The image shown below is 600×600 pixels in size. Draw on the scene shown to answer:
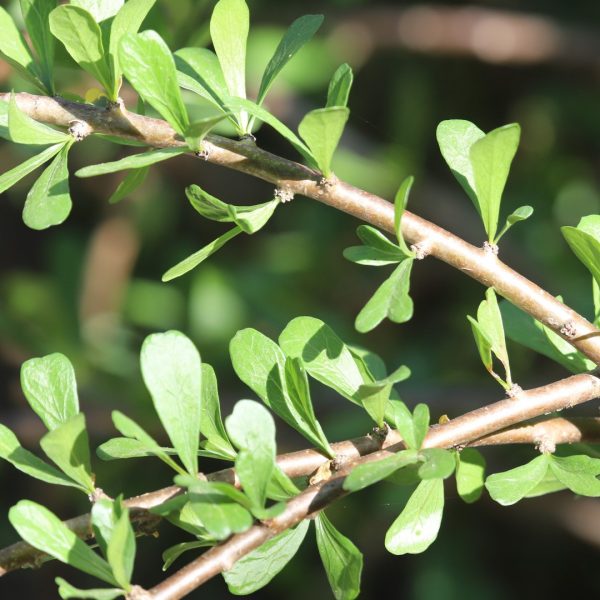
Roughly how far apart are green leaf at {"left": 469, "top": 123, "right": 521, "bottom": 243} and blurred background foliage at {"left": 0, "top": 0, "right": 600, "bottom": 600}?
80cm

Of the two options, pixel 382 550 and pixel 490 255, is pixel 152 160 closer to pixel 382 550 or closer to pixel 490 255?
pixel 490 255

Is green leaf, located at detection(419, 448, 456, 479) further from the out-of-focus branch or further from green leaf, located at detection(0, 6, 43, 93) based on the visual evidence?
the out-of-focus branch

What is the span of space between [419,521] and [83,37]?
0.32 metres

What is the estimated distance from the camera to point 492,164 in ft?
1.59

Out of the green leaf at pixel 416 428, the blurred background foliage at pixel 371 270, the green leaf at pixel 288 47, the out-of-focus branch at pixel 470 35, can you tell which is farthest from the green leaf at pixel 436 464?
the out-of-focus branch at pixel 470 35

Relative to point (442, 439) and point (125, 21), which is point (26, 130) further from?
point (442, 439)

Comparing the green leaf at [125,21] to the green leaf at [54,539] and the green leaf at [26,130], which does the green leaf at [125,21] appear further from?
the green leaf at [54,539]

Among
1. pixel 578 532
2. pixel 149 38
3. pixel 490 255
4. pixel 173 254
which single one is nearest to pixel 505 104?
pixel 173 254

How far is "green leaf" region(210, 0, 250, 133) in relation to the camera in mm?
512

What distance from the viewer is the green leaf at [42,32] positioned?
517 mm

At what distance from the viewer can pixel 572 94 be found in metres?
1.58

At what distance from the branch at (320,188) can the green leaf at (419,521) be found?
12 cm

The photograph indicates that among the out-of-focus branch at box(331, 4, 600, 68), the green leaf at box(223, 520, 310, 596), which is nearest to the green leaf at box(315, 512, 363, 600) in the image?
the green leaf at box(223, 520, 310, 596)

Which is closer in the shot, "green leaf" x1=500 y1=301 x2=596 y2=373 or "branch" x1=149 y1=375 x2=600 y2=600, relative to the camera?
"branch" x1=149 y1=375 x2=600 y2=600
